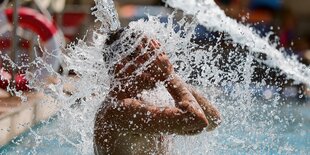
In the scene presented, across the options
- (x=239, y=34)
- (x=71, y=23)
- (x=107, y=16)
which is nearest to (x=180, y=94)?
(x=107, y=16)

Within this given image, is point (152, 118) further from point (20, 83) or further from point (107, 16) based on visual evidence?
point (20, 83)

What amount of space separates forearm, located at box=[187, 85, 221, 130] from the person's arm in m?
0.31

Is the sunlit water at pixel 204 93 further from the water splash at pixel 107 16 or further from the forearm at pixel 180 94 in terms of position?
the forearm at pixel 180 94

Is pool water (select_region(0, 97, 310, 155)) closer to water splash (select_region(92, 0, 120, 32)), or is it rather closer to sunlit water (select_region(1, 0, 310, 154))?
sunlit water (select_region(1, 0, 310, 154))

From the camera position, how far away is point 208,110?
3338 millimetres

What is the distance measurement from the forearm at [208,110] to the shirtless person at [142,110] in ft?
0.50

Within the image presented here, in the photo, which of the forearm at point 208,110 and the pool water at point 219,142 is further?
the pool water at point 219,142

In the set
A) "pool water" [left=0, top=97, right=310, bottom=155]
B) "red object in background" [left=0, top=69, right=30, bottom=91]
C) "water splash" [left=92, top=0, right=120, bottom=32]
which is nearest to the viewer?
"water splash" [left=92, top=0, right=120, bottom=32]

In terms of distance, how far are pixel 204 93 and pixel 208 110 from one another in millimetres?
1266

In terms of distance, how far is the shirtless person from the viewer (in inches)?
117

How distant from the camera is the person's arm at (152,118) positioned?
2.95 metres

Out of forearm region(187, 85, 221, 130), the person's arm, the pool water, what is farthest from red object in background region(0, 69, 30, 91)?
the person's arm

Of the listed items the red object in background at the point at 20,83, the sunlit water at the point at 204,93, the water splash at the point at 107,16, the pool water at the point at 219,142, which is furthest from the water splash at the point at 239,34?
the water splash at the point at 107,16

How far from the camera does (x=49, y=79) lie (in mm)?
7277
